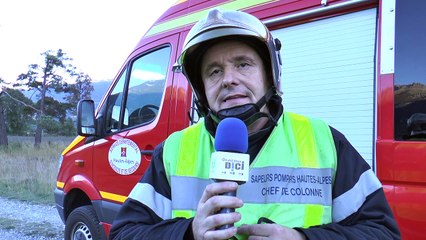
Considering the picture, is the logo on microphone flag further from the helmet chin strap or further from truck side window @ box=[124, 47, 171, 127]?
truck side window @ box=[124, 47, 171, 127]

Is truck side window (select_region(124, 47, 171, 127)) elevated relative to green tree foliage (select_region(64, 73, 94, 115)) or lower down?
lower down

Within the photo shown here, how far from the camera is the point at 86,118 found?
4.00 meters

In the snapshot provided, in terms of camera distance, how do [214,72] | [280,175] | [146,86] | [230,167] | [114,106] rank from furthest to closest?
1. [114,106]
2. [146,86]
3. [214,72]
4. [280,175]
5. [230,167]

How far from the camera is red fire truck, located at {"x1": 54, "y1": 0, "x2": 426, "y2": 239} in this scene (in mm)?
2008

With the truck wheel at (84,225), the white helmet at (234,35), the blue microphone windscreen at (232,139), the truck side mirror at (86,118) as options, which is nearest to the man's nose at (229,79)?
the white helmet at (234,35)

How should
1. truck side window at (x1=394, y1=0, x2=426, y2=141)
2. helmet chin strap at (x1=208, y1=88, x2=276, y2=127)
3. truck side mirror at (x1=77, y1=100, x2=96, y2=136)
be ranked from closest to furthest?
1. helmet chin strap at (x1=208, y1=88, x2=276, y2=127)
2. truck side window at (x1=394, y1=0, x2=426, y2=141)
3. truck side mirror at (x1=77, y1=100, x2=96, y2=136)

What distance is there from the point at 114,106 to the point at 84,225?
1.32m

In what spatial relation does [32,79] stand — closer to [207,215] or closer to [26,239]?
[26,239]

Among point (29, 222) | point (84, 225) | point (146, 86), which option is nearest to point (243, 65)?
point (146, 86)

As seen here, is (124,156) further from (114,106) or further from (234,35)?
(234,35)

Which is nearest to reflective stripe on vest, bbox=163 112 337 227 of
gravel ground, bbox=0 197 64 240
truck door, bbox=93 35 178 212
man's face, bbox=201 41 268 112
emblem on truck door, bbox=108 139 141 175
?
man's face, bbox=201 41 268 112

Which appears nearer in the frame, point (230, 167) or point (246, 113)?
point (230, 167)

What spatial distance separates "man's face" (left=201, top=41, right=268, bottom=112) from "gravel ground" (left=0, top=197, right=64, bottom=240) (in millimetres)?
5423

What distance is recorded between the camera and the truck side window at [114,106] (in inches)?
160
